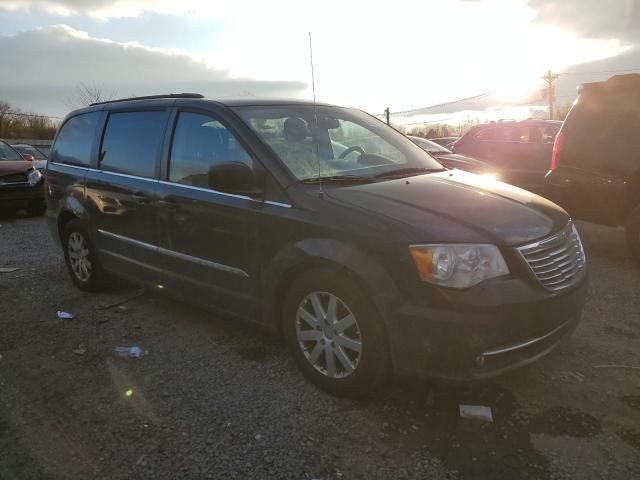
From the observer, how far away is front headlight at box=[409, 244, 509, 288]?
2674mm

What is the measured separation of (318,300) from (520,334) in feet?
3.57

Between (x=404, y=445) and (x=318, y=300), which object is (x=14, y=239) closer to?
(x=318, y=300)

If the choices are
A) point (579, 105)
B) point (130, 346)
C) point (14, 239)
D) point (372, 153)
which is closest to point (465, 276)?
point (372, 153)

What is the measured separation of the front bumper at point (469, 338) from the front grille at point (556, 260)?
125mm

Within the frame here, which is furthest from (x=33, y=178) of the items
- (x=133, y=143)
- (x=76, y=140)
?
(x=133, y=143)

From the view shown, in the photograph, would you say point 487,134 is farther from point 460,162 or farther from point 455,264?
point 455,264

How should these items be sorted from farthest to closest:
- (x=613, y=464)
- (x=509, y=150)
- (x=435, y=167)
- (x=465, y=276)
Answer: (x=509, y=150)
(x=435, y=167)
(x=465, y=276)
(x=613, y=464)

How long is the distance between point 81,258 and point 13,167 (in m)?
6.44

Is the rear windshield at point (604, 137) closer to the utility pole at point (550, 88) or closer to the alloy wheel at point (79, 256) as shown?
the alloy wheel at point (79, 256)

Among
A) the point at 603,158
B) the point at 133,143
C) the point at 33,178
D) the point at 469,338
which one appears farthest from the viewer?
the point at 33,178

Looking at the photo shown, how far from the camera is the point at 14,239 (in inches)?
332

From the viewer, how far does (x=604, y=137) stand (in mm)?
5781

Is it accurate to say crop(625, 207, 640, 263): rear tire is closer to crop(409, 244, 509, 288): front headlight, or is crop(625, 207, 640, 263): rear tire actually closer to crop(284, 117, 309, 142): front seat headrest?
crop(409, 244, 509, 288): front headlight

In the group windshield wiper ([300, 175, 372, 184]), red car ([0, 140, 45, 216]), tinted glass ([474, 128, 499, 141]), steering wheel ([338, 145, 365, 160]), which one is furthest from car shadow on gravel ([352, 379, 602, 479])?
red car ([0, 140, 45, 216])
